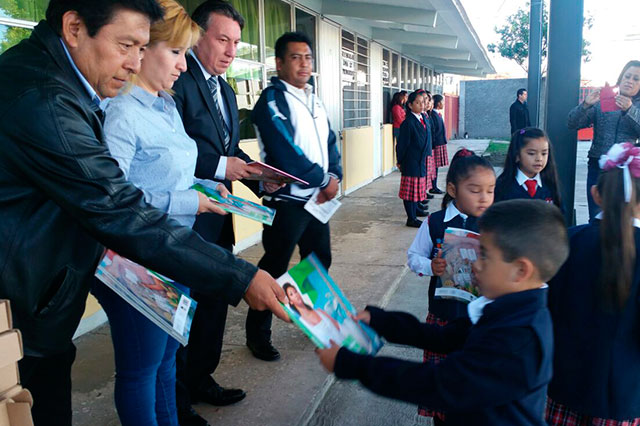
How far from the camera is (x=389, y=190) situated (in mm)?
9852

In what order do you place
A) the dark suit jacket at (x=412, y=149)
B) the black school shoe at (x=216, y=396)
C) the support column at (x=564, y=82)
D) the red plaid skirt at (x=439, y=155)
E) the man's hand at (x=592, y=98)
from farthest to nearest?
the red plaid skirt at (x=439, y=155) < the dark suit jacket at (x=412, y=149) < the man's hand at (x=592, y=98) < the support column at (x=564, y=82) < the black school shoe at (x=216, y=396)

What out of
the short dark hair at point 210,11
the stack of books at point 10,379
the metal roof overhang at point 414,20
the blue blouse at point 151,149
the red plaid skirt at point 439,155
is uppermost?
the metal roof overhang at point 414,20

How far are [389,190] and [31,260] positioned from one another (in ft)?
29.0

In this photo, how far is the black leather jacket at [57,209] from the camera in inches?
48.4

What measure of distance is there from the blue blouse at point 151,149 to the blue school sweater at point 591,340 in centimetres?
136

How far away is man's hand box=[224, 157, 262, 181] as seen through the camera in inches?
93.6

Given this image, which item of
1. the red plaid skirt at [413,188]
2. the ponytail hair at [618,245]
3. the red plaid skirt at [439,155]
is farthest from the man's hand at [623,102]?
the red plaid skirt at [439,155]

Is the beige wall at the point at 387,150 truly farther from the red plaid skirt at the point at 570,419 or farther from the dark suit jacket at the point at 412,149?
the red plaid skirt at the point at 570,419

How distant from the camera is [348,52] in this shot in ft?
31.1

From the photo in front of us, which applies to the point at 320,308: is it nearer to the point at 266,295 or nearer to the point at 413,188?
the point at 266,295

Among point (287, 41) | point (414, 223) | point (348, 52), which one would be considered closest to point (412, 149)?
point (414, 223)

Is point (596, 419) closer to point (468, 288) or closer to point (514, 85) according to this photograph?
point (468, 288)

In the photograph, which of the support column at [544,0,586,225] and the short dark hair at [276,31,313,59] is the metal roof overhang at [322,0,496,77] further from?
the short dark hair at [276,31,313,59]

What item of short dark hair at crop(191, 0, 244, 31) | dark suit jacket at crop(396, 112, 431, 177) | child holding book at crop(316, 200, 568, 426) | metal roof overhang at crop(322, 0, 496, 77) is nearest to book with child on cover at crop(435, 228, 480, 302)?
child holding book at crop(316, 200, 568, 426)
